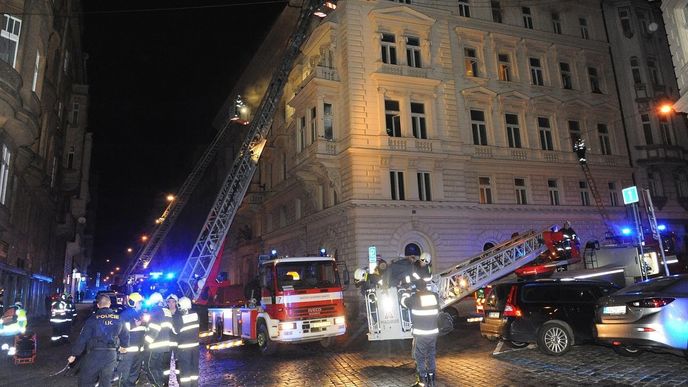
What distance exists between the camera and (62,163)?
31641 millimetres

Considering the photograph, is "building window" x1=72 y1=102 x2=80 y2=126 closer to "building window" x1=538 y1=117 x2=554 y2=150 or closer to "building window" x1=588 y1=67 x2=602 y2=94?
"building window" x1=538 y1=117 x2=554 y2=150

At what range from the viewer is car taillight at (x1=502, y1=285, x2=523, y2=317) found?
10.5m

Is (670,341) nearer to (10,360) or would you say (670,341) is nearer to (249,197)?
(10,360)

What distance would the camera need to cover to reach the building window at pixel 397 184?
23875 mm

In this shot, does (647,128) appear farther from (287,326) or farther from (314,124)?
(287,326)

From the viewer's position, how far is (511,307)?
34.8ft

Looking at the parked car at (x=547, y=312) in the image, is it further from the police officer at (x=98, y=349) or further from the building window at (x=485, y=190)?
the building window at (x=485, y=190)

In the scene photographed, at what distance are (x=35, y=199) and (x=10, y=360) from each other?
1622 cm

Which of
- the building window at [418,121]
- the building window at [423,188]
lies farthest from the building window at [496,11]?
the building window at [423,188]

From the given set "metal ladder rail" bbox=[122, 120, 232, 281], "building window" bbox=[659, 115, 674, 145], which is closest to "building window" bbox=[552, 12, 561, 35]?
"building window" bbox=[659, 115, 674, 145]

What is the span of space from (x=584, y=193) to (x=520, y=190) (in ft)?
15.2

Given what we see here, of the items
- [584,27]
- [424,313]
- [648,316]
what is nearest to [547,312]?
[648,316]

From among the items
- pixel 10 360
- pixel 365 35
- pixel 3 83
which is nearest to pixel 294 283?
pixel 10 360

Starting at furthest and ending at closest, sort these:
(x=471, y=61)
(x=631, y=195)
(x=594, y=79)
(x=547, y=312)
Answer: (x=594, y=79) → (x=471, y=61) → (x=631, y=195) → (x=547, y=312)
